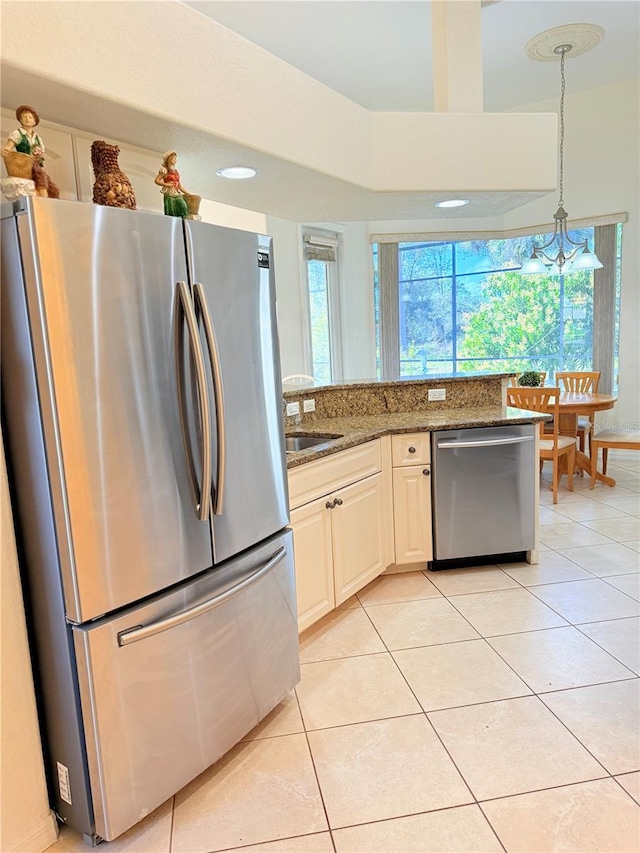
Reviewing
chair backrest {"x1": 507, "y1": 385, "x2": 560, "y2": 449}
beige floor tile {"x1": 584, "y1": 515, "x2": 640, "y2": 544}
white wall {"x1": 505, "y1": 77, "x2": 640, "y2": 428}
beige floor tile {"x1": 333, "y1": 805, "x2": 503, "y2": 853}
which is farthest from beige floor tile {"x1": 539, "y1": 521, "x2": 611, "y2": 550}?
white wall {"x1": 505, "y1": 77, "x2": 640, "y2": 428}

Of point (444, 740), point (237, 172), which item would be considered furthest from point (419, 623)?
point (237, 172)

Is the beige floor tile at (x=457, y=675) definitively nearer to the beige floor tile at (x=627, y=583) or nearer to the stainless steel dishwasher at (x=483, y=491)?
the stainless steel dishwasher at (x=483, y=491)

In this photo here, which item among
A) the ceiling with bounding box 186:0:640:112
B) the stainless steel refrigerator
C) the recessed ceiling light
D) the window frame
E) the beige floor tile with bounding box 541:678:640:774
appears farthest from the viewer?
the window frame

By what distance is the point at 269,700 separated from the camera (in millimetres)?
2045

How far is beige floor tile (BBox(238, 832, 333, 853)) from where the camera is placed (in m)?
1.58

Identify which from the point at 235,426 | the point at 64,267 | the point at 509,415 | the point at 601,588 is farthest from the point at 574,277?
the point at 64,267

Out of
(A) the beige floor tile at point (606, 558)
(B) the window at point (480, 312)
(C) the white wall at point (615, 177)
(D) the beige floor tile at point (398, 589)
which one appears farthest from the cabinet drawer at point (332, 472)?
(C) the white wall at point (615, 177)

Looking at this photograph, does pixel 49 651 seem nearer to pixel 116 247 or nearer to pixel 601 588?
pixel 116 247

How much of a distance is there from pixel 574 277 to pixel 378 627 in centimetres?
→ 488

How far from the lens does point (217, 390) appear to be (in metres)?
1.68

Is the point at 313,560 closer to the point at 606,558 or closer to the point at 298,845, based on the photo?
the point at 298,845

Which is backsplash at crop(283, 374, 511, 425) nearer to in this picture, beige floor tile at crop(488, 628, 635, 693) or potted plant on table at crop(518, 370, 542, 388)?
potted plant on table at crop(518, 370, 542, 388)

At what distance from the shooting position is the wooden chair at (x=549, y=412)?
14.7 feet

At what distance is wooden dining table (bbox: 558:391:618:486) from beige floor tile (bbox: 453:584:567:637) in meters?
2.23
